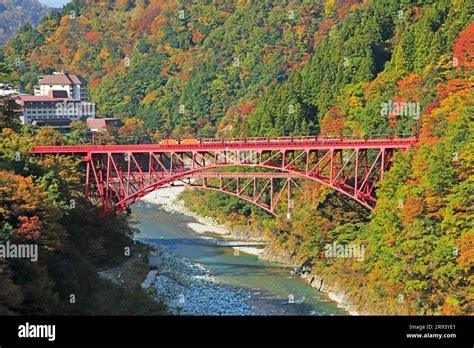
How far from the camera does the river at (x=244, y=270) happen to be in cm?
3938

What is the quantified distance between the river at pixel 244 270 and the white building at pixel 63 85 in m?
32.4

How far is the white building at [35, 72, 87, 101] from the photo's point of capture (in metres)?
93.4

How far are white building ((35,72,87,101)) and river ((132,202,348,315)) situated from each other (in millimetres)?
32435

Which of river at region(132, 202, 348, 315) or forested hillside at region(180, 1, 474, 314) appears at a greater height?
forested hillside at region(180, 1, 474, 314)

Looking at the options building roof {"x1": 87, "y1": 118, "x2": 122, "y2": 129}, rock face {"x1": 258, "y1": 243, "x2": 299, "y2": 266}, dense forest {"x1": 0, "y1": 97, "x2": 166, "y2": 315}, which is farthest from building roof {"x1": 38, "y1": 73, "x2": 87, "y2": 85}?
rock face {"x1": 258, "y1": 243, "x2": 299, "y2": 266}

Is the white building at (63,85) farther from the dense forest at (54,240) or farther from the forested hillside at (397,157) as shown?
the dense forest at (54,240)

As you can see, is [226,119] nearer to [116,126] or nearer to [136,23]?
[116,126]

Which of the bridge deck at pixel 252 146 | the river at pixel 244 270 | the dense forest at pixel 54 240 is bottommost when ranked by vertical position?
the river at pixel 244 270

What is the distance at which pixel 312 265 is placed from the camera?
46.0 meters

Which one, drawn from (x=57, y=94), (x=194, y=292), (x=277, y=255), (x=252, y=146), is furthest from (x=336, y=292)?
(x=57, y=94)

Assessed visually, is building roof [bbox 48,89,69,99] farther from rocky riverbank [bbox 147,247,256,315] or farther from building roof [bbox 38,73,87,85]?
rocky riverbank [bbox 147,247,256,315]

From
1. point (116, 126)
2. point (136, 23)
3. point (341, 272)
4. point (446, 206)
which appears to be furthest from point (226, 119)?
point (446, 206)

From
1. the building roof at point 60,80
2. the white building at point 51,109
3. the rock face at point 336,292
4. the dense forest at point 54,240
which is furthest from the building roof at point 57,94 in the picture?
the rock face at point 336,292

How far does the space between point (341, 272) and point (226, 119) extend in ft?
166
